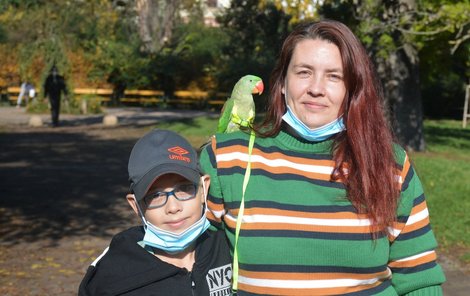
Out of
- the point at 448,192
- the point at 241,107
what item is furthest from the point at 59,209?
the point at 241,107

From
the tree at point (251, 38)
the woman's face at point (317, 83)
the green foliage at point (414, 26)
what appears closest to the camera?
the woman's face at point (317, 83)

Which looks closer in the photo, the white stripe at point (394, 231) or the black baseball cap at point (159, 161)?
the black baseball cap at point (159, 161)

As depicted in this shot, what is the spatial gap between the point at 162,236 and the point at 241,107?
794 millimetres

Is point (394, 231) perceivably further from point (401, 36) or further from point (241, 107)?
point (401, 36)

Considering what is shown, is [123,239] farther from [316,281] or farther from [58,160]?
[58,160]

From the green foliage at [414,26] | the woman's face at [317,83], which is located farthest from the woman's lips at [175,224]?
the green foliage at [414,26]

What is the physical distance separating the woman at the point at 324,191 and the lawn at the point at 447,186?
0.96 meters

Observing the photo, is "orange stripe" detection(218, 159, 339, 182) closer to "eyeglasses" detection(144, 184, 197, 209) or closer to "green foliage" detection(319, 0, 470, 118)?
"eyeglasses" detection(144, 184, 197, 209)

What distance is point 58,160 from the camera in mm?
15289

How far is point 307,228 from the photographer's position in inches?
96.5

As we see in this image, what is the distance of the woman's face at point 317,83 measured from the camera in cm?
254

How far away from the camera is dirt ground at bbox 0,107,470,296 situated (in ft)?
23.7

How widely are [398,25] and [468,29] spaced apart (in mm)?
1316

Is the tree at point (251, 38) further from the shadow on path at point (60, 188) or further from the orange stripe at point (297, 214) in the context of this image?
the orange stripe at point (297, 214)
